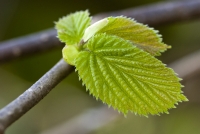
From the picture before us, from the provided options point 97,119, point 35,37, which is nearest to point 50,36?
point 35,37

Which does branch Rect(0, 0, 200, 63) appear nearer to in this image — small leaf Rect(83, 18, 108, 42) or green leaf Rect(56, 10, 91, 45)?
green leaf Rect(56, 10, 91, 45)

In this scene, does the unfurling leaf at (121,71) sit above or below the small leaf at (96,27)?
below

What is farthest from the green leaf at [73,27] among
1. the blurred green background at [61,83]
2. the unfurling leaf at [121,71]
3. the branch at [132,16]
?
the blurred green background at [61,83]

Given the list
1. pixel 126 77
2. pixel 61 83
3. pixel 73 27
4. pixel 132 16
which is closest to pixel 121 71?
pixel 126 77

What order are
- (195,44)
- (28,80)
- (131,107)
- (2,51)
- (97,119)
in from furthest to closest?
(195,44)
(28,80)
(97,119)
(2,51)
(131,107)

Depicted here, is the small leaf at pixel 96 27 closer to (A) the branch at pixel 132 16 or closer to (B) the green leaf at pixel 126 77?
(B) the green leaf at pixel 126 77

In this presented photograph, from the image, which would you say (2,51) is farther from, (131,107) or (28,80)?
(28,80)
